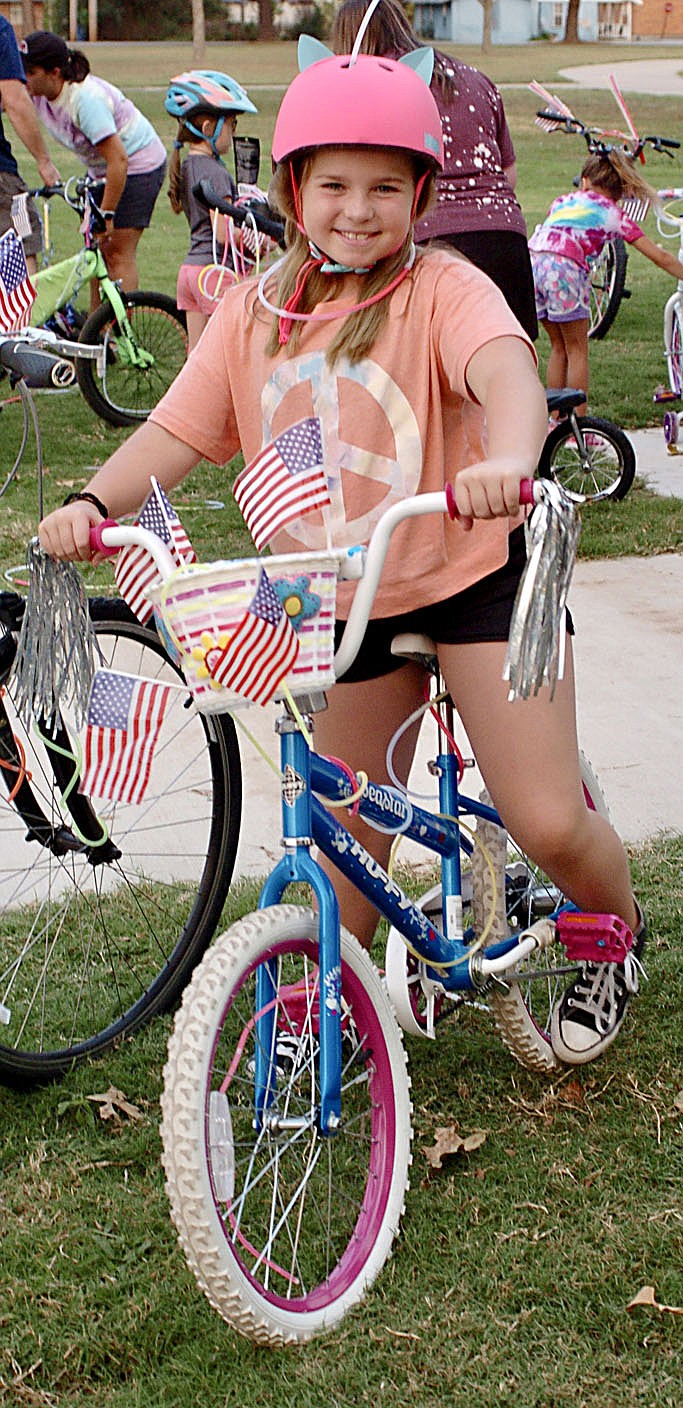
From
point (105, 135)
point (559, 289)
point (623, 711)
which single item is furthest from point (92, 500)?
point (105, 135)

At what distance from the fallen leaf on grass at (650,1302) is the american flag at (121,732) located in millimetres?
1125

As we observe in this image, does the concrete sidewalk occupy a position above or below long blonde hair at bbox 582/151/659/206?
below

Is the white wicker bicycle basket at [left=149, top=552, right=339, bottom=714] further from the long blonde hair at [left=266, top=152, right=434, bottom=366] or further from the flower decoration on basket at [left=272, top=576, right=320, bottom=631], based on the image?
the long blonde hair at [left=266, top=152, right=434, bottom=366]

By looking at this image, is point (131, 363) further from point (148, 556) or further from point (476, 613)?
point (148, 556)

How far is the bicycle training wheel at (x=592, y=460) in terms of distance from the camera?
6824 millimetres

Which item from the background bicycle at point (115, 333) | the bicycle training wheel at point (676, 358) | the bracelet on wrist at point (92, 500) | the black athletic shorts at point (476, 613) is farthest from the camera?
the background bicycle at point (115, 333)

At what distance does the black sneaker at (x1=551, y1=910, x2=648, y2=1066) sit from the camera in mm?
3012

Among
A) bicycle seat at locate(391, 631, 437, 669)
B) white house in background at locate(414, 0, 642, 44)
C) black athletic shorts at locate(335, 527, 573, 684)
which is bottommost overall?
white house in background at locate(414, 0, 642, 44)

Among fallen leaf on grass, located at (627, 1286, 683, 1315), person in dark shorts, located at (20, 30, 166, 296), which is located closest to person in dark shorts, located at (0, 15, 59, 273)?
person in dark shorts, located at (20, 30, 166, 296)

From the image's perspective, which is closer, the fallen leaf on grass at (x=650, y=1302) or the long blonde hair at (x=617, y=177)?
the fallen leaf on grass at (x=650, y=1302)

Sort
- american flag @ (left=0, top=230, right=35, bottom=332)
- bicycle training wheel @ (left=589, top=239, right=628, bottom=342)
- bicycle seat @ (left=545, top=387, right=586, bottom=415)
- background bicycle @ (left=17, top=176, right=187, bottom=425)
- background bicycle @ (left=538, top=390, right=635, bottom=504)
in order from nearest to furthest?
american flag @ (left=0, top=230, right=35, bottom=332) → bicycle seat @ (left=545, top=387, right=586, bottom=415) → background bicycle @ (left=538, top=390, right=635, bottom=504) → background bicycle @ (left=17, top=176, right=187, bottom=425) → bicycle training wheel @ (left=589, top=239, right=628, bottom=342)

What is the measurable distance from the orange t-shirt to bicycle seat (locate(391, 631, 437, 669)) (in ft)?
0.23

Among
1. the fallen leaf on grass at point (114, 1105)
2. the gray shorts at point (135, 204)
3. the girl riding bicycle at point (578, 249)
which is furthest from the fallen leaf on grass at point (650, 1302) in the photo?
the gray shorts at point (135, 204)

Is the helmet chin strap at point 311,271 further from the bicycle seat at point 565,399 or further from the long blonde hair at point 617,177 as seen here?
the long blonde hair at point 617,177
